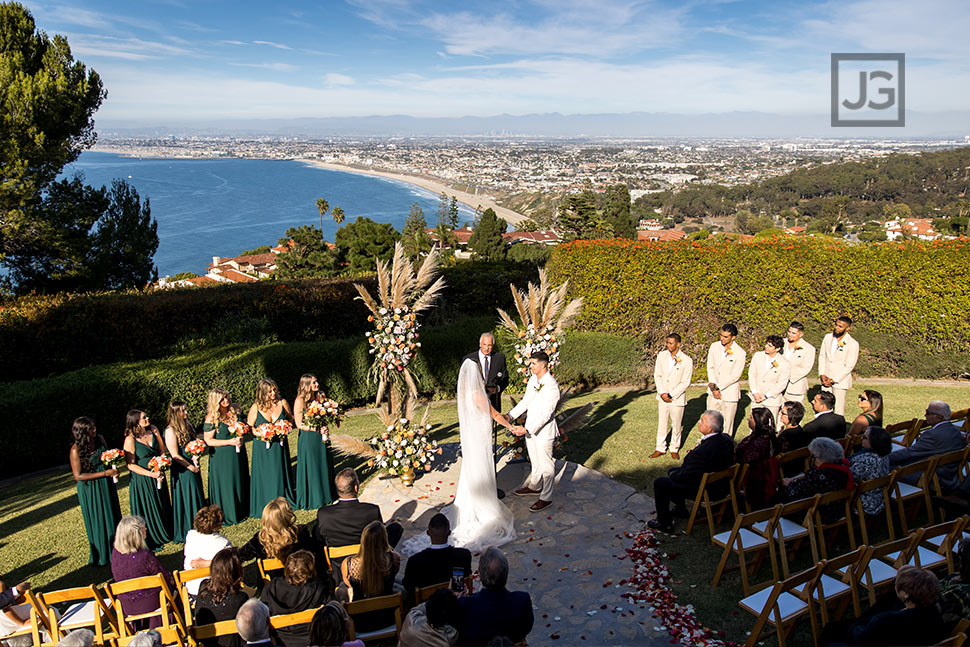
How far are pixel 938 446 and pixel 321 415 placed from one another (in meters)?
7.35

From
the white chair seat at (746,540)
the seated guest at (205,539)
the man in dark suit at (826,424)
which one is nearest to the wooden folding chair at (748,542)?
the white chair seat at (746,540)

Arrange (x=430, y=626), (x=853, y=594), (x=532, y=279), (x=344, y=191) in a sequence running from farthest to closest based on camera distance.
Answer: (x=344, y=191) < (x=532, y=279) < (x=853, y=594) < (x=430, y=626)

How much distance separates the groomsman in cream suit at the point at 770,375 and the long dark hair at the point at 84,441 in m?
8.85

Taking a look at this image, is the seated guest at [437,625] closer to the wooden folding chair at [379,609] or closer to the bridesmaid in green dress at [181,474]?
the wooden folding chair at [379,609]

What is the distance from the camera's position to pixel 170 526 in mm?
7770

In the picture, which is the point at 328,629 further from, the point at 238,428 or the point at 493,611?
the point at 238,428

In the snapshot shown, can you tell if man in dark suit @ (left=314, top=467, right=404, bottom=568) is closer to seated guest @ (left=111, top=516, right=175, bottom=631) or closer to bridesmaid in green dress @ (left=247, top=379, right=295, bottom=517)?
seated guest @ (left=111, top=516, right=175, bottom=631)

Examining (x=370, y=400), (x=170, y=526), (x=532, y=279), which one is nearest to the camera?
(x=170, y=526)

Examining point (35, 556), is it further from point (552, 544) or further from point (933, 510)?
point (933, 510)

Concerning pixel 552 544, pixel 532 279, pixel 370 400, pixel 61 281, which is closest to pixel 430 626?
pixel 552 544

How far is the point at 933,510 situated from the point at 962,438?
37.3 inches

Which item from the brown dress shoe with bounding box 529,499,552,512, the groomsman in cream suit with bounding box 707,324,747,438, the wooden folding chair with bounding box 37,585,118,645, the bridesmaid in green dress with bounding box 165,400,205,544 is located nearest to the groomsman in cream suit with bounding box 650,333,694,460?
the groomsman in cream suit with bounding box 707,324,747,438

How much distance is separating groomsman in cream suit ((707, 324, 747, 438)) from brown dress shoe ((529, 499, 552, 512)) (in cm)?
343

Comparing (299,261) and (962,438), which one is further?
(299,261)
